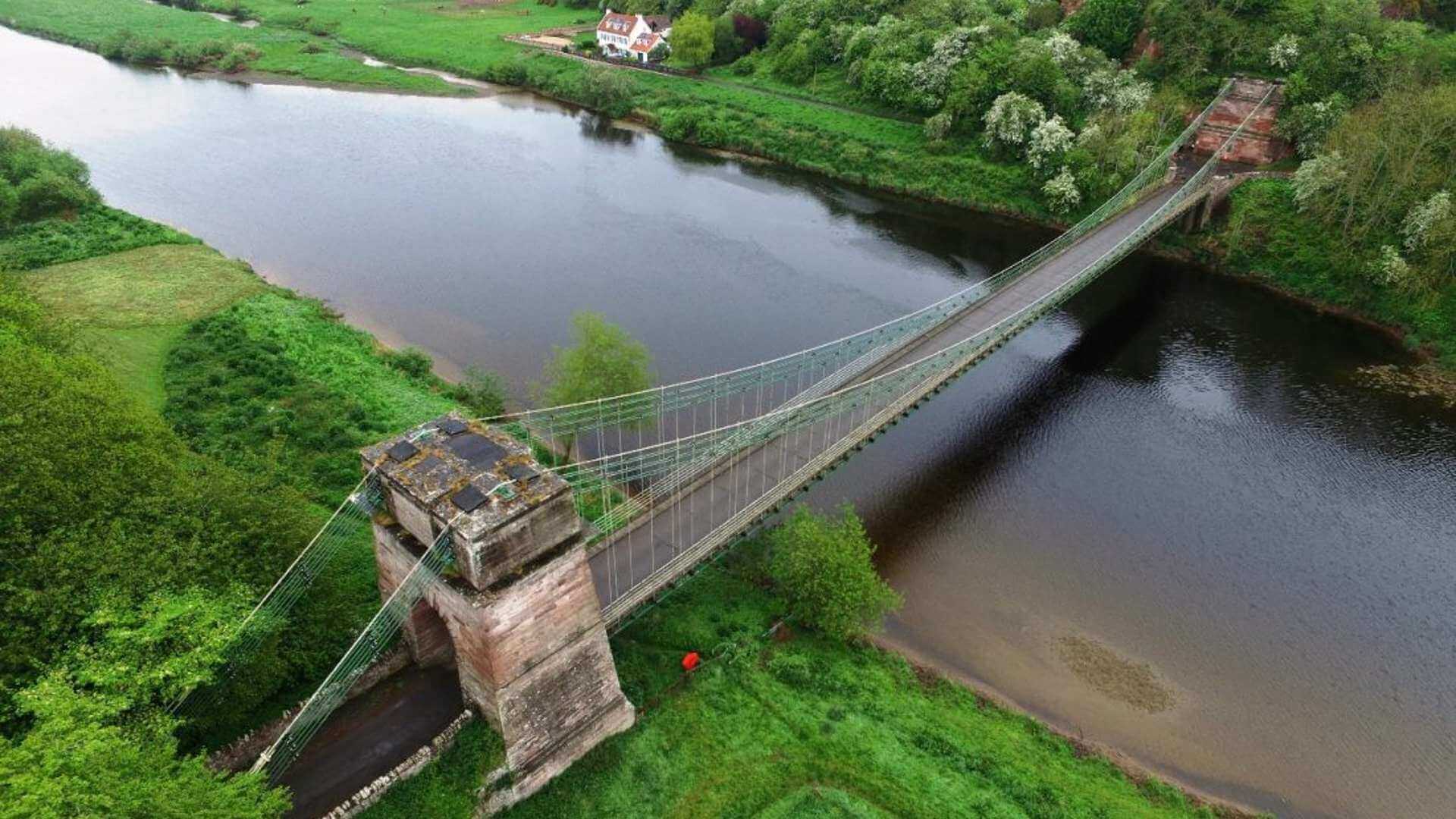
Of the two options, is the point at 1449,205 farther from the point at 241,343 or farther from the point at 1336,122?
the point at 241,343

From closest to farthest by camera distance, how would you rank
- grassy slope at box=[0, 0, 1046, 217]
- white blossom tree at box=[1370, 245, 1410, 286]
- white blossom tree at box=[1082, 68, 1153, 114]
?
1. white blossom tree at box=[1370, 245, 1410, 286]
2. white blossom tree at box=[1082, 68, 1153, 114]
3. grassy slope at box=[0, 0, 1046, 217]

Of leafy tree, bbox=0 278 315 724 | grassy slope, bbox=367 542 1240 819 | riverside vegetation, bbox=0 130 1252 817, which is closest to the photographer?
riverside vegetation, bbox=0 130 1252 817

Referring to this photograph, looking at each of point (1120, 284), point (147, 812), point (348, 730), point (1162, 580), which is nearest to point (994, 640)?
point (1162, 580)

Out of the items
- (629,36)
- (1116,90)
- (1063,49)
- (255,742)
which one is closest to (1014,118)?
(1116,90)

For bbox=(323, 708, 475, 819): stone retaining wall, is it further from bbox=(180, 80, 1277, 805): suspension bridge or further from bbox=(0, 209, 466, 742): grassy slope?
bbox=(0, 209, 466, 742): grassy slope

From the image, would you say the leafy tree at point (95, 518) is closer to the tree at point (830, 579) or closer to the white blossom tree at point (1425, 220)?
the tree at point (830, 579)

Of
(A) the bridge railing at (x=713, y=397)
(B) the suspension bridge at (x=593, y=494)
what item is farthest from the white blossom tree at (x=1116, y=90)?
(B) the suspension bridge at (x=593, y=494)

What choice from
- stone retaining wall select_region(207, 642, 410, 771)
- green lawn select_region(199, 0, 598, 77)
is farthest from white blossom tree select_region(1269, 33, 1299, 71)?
green lawn select_region(199, 0, 598, 77)
